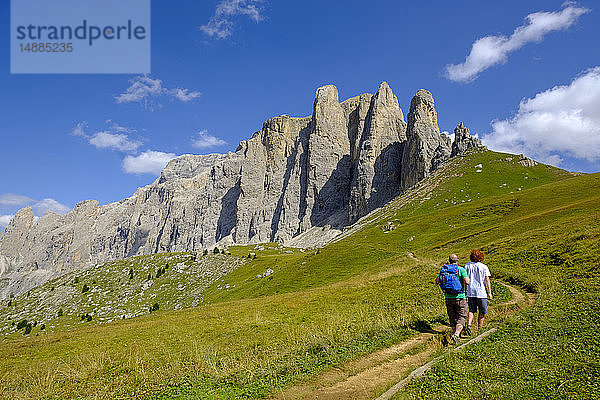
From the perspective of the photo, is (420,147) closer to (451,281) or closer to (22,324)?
(451,281)

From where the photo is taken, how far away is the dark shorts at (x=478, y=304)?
1609 centimetres

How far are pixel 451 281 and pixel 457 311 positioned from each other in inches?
53.9

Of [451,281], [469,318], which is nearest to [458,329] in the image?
[469,318]

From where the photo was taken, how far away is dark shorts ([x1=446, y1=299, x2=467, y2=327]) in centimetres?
1513

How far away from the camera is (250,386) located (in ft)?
40.9

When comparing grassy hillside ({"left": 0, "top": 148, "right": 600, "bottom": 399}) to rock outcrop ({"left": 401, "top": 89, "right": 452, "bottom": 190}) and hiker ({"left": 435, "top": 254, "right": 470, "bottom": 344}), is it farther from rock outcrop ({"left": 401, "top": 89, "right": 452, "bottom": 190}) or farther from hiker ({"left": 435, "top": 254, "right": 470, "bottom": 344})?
rock outcrop ({"left": 401, "top": 89, "right": 452, "bottom": 190})

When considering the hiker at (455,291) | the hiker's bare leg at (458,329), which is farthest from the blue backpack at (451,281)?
the hiker's bare leg at (458,329)

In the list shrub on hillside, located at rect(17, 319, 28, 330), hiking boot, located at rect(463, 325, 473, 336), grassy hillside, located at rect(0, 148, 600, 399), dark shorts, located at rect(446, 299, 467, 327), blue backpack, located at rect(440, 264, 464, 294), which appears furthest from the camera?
shrub on hillside, located at rect(17, 319, 28, 330)

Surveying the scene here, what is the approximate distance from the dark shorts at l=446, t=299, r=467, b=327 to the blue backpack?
0.45 metres

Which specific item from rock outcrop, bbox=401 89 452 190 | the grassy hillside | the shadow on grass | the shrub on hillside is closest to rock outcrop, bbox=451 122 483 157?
rock outcrop, bbox=401 89 452 190

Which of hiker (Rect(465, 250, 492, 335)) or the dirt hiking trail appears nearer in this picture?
the dirt hiking trail

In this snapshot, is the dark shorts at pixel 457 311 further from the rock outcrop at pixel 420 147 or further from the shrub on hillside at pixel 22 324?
the rock outcrop at pixel 420 147

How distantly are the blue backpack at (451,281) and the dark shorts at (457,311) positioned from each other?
0.45m

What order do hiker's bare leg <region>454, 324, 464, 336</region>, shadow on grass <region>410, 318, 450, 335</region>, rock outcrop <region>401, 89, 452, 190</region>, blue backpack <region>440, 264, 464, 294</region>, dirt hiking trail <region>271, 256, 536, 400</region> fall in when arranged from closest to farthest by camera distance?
dirt hiking trail <region>271, 256, 536, 400</region>, hiker's bare leg <region>454, 324, 464, 336</region>, blue backpack <region>440, 264, 464, 294</region>, shadow on grass <region>410, 318, 450, 335</region>, rock outcrop <region>401, 89, 452, 190</region>
